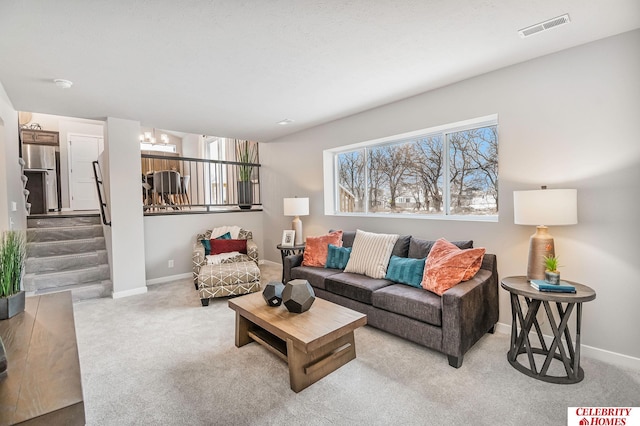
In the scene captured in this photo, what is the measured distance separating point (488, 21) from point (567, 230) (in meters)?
1.78

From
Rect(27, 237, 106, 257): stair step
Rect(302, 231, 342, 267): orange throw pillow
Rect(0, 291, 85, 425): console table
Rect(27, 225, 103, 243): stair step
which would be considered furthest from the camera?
Rect(27, 225, 103, 243): stair step

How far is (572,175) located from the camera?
8.02 ft

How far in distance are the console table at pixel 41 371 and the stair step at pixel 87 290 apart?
269 centimetres

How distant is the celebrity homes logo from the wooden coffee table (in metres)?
1.30

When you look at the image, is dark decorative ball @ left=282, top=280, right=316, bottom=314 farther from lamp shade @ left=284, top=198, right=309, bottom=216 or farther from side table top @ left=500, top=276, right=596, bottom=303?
lamp shade @ left=284, top=198, right=309, bottom=216

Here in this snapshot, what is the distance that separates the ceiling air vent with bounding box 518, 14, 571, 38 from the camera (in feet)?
6.59

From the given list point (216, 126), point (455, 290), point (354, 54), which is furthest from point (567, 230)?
point (216, 126)

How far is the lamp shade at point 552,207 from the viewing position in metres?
2.17

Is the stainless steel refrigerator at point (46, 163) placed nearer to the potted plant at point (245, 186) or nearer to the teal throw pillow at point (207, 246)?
the potted plant at point (245, 186)

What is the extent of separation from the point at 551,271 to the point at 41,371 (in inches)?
118

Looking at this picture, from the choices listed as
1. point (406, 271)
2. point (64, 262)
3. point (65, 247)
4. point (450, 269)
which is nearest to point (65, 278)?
point (64, 262)

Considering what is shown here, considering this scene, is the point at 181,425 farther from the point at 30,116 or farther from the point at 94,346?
the point at 30,116

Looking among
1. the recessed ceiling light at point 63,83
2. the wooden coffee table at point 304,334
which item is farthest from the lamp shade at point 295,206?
the recessed ceiling light at point 63,83

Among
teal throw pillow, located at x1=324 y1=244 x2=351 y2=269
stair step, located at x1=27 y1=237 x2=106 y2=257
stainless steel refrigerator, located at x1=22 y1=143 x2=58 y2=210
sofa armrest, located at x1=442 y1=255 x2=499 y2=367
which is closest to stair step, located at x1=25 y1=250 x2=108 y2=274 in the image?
stair step, located at x1=27 y1=237 x2=106 y2=257
